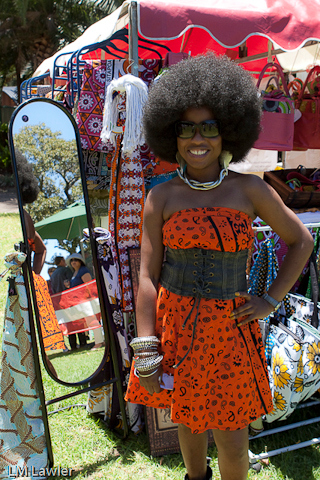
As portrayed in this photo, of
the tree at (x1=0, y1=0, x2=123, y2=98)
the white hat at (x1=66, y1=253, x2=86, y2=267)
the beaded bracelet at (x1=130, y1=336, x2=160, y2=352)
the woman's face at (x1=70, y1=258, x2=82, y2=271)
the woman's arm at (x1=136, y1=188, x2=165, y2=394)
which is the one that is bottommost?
the beaded bracelet at (x1=130, y1=336, x2=160, y2=352)

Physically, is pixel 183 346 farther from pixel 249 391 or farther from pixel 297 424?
pixel 297 424

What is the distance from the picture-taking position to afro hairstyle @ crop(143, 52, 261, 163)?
163 centimetres

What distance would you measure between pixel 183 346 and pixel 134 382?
31cm

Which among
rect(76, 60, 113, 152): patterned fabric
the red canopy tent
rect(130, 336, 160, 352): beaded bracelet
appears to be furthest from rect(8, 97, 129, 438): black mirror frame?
rect(130, 336, 160, 352): beaded bracelet

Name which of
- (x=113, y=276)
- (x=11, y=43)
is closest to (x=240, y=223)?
(x=113, y=276)

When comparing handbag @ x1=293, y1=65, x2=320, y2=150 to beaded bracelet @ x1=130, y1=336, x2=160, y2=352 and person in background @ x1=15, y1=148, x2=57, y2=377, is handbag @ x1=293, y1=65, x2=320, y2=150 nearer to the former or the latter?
person in background @ x1=15, y1=148, x2=57, y2=377

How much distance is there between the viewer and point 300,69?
4.65 meters

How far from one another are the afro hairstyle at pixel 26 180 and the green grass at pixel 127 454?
994 mm

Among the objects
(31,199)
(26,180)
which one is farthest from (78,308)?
(26,180)

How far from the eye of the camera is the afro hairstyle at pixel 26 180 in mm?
2238

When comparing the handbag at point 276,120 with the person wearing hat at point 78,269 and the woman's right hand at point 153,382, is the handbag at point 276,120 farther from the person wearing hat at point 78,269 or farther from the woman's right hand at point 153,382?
the woman's right hand at point 153,382

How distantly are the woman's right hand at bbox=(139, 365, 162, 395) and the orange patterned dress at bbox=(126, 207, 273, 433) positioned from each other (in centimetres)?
6

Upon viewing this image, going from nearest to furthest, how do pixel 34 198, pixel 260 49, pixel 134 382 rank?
pixel 134 382 < pixel 34 198 < pixel 260 49

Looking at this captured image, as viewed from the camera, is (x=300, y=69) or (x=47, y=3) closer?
(x=300, y=69)
